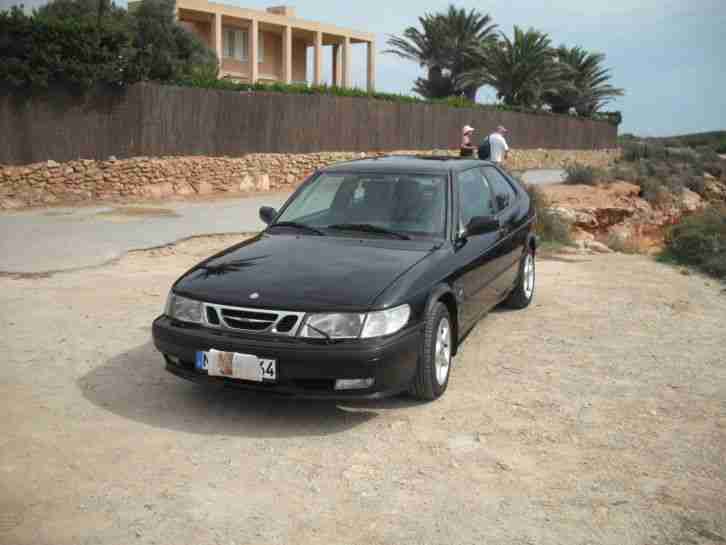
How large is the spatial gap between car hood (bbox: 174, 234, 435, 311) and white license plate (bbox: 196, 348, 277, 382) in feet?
1.01

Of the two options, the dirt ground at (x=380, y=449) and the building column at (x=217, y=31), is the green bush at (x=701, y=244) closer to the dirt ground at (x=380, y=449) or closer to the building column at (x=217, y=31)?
the dirt ground at (x=380, y=449)

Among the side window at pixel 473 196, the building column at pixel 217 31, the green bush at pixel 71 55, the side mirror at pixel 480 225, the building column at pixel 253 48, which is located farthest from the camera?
the building column at pixel 253 48

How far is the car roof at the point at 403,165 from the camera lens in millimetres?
6270

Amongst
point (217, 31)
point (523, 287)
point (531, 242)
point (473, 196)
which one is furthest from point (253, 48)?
point (473, 196)

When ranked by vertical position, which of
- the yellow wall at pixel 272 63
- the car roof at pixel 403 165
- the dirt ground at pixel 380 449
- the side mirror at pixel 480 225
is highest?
the yellow wall at pixel 272 63

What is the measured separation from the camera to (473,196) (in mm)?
6531

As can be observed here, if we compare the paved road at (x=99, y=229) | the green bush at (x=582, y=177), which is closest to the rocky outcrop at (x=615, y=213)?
the green bush at (x=582, y=177)

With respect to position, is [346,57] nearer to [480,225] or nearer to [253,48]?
[253,48]

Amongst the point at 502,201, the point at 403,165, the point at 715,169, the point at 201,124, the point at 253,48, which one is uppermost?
the point at 253,48

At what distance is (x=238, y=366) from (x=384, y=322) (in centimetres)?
86

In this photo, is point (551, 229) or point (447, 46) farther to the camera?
point (447, 46)

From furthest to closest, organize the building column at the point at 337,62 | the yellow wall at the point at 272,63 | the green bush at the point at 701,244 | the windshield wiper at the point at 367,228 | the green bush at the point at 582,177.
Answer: the building column at the point at 337,62
the yellow wall at the point at 272,63
the green bush at the point at 582,177
the green bush at the point at 701,244
the windshield wiper at the point at 367,228

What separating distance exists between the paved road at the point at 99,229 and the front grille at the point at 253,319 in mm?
5407

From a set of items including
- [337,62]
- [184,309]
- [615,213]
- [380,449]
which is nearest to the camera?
[380,449]
